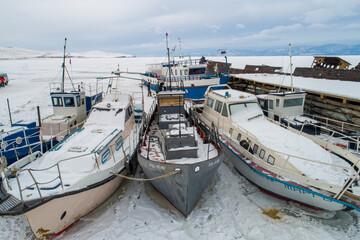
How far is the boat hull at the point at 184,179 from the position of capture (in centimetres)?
646

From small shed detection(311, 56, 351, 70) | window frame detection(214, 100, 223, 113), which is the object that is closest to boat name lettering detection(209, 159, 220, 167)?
window frame detection(214, 100, 223, 113)

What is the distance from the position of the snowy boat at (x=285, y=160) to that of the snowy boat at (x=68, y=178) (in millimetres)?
4625

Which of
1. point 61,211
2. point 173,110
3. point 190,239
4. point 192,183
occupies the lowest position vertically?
point 190,239

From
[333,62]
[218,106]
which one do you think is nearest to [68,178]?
[218,106]

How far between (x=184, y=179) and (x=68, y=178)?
11.9ft

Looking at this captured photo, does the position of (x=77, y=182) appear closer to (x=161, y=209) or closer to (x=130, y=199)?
(x=130, y=199)

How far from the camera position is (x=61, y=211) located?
6270mm

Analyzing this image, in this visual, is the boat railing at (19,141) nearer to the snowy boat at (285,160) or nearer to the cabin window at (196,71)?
the snowy boat at (285,160)

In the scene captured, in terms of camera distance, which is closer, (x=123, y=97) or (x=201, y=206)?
(x=201, y=206)

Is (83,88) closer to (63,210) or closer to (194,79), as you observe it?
(63,210)

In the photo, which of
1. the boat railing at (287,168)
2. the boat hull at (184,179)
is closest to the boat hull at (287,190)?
the boat railing at (287,168)

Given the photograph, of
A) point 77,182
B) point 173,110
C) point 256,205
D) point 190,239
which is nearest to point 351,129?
point 256,205

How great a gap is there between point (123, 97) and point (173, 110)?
10.3 ft

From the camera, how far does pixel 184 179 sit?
6492mm
